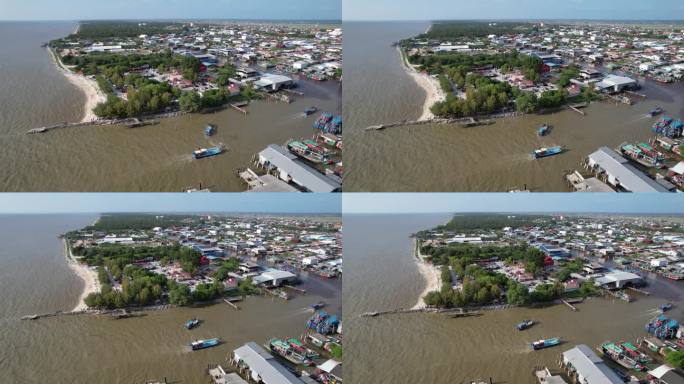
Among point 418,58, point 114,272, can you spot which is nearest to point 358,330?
point 114,272

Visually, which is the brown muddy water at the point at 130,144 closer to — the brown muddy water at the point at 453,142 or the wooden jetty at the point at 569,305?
the brown muddy water at the point at 453,142

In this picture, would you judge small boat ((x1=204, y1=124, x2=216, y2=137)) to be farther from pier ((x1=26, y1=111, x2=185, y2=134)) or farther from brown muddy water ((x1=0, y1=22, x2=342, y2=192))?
pier ((x1=26, y1=111, x2=185, y2=134))

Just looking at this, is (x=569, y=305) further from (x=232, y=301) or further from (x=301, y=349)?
(x=232, y=301)

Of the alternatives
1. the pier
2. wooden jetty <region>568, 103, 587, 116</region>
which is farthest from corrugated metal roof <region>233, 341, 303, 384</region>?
wooden jetty <region>568, 103, 587, 116</region>

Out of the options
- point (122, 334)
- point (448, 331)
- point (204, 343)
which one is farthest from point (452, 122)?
point (122, 334)

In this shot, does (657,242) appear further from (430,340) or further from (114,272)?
(114,272)

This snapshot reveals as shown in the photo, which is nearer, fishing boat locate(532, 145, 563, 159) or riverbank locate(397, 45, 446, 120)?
fishing boat locate(532, 145, 563, 159)
